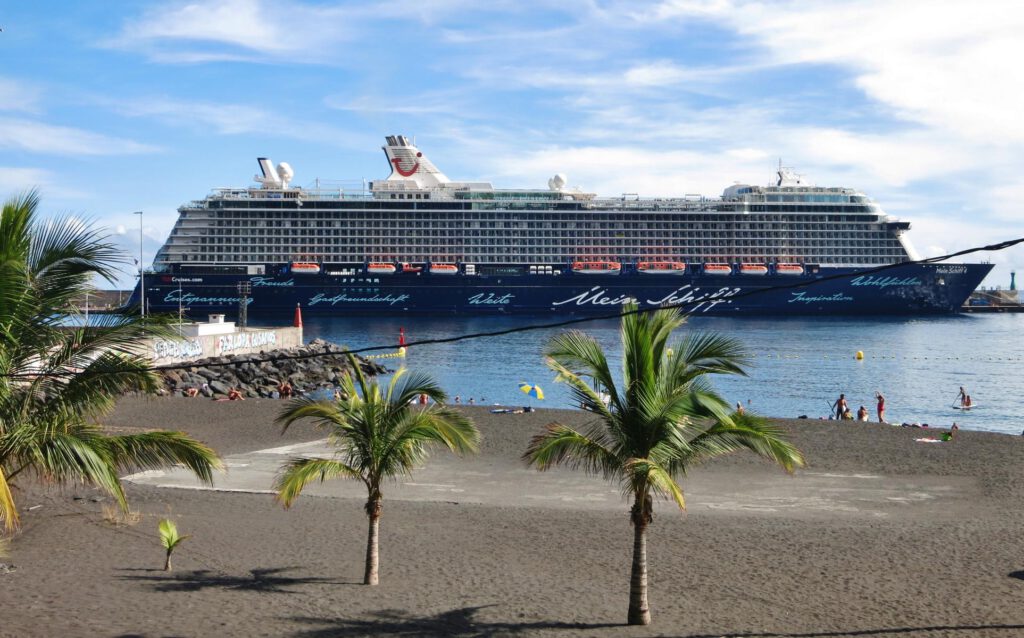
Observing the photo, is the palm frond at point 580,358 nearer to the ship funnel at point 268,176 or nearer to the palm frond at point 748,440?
the palm frond at point 748,440

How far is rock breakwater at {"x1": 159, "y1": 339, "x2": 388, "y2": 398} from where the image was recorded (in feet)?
120

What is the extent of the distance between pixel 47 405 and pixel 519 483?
38.5 feet

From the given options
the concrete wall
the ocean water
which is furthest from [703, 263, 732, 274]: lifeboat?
the concrete wall

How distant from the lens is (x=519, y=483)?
61.5 feet

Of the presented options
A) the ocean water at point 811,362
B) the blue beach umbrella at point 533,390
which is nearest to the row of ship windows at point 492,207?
the ocean water at point 811,362

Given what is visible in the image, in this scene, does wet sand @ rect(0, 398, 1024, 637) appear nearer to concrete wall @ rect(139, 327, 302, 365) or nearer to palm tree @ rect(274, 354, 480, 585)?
palm tree @ rect(274, 354, 480, 585)

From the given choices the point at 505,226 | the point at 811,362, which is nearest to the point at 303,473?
the point at 811,362

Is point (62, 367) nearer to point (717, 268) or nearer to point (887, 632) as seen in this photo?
point (887, 632)

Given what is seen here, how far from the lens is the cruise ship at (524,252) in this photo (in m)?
81.4

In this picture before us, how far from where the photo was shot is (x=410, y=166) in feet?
290

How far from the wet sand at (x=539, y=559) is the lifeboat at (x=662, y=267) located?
63.0 m

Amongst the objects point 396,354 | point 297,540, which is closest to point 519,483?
point 297,540

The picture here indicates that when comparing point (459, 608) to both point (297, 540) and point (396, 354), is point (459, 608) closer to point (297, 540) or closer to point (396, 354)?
point (297, 540)

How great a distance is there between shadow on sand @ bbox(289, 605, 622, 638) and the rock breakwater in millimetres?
23241
